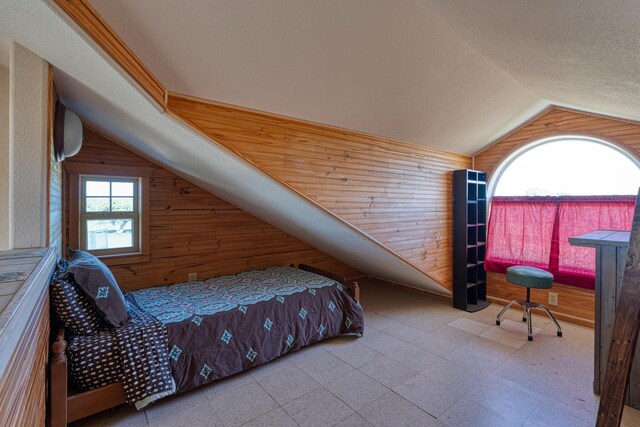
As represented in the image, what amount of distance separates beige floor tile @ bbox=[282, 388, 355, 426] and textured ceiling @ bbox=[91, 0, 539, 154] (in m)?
2.05

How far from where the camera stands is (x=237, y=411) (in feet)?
6.39

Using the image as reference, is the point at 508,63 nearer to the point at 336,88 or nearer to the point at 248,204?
the point at 336,88

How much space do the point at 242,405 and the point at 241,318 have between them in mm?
589

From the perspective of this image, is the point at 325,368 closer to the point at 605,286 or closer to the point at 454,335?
the point at 454,335

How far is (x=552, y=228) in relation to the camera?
3.57 metres

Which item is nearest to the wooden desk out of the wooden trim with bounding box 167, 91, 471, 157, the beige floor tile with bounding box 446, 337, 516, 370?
the beige floor tile with bounding box 446, 337, 516, 370

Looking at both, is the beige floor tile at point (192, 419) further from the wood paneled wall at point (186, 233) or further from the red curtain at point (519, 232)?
the red curtain at point (519, 232)

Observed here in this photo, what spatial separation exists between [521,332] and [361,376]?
1899 millimetres

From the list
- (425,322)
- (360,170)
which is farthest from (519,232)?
(360,170)

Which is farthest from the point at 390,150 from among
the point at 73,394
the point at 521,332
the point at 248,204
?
the point at 73,394

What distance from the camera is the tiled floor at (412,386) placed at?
73.8 inches

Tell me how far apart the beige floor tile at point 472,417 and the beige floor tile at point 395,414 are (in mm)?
97

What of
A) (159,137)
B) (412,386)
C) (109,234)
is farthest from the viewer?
(109,234)

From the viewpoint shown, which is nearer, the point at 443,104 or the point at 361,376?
the point at 361,376
